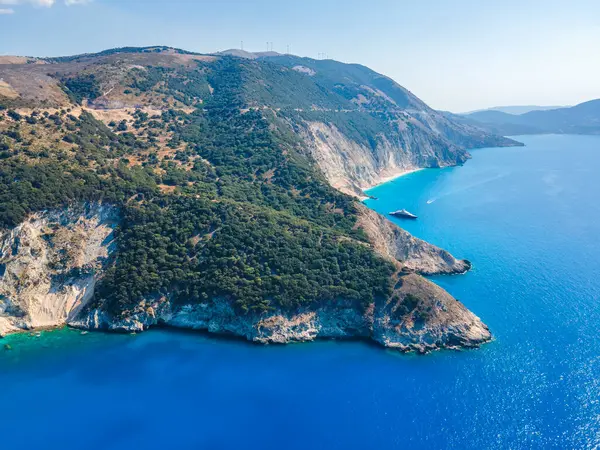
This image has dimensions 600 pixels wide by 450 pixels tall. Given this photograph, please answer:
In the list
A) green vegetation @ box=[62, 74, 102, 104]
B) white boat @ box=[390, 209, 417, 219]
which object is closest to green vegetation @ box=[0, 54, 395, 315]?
green vegetation @ box=[62, 74, 102, 104]

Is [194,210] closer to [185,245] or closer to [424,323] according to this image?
[185,245]

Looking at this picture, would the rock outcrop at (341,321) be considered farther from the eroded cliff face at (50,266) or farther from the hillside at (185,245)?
the eroded cliff face at (50,266)

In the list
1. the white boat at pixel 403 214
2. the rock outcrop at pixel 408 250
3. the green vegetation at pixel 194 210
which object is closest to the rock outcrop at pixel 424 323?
the green vegetation at pixel 194 210

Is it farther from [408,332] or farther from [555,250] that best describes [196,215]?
[555,250]

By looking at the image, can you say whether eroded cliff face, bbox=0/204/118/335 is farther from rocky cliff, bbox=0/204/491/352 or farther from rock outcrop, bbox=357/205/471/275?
rock outcrop, bbox=357/205/471/275

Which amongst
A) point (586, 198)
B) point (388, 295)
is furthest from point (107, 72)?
point (586, 198)

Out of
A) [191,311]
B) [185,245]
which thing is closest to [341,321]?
[191,311]
